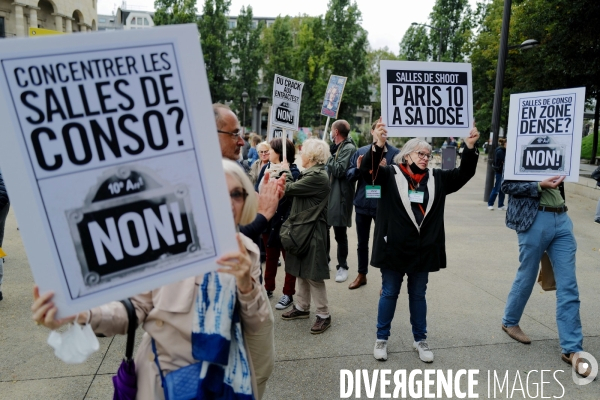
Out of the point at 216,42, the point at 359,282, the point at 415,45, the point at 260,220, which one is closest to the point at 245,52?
the point at 216,42

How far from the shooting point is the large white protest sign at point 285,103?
6.69 meters

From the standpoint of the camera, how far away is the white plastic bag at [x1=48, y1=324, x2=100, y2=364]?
1.69 m

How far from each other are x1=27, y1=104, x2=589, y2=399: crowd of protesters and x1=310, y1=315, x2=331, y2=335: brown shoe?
10 millimetres

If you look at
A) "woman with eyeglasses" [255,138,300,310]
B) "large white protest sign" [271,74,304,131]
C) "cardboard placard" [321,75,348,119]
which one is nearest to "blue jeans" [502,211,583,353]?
"woman with eyeglasses" [255,138,300,310]

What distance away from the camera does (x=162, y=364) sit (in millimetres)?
1982

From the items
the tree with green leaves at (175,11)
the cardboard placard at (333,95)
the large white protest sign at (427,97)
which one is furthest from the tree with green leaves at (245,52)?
the large white protest sign at (427,97)

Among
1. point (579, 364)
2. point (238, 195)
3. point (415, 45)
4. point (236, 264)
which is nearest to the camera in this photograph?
point (236, 264)

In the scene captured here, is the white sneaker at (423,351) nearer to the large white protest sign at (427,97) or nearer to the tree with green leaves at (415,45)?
the large white protest sign at (427,97)

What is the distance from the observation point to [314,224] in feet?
16.6

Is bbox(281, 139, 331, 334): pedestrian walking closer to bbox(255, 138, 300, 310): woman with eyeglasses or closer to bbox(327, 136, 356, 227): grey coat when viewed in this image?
bbox(255, 138, 300, 310): woman with eyeglasses

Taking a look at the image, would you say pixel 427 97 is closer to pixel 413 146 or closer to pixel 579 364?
pixel 413 146

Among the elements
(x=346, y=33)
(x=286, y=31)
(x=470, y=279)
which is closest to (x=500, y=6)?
(x=346, y=33)

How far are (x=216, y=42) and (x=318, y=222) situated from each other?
159 ft

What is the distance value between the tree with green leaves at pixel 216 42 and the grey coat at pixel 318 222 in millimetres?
47139
